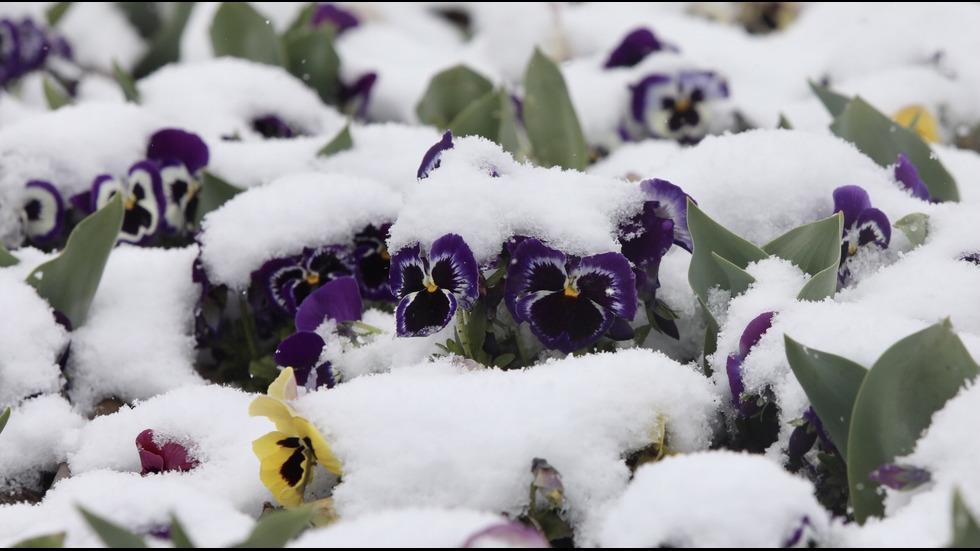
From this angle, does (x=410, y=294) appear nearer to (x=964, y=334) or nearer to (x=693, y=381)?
(x=693, y=381)

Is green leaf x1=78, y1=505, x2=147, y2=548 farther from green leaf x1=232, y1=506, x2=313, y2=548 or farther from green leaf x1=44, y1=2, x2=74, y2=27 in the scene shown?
green leaf x1=44, y1=2, x2=74, y2=27

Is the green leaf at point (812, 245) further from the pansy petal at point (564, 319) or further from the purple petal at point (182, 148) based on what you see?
the purple petal at point (182, 148)

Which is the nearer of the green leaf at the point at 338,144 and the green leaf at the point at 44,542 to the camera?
the green leaf at the point at 44,542

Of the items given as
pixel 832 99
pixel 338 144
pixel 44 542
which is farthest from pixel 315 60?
pixel 44 542

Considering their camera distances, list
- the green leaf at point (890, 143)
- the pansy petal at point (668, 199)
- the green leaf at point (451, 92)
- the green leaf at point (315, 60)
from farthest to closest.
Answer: the green leaf at point (315, 60), the green leaf at point (451, 92), the green leaf at point (890, 143), the pansy petal at point (668, 199)

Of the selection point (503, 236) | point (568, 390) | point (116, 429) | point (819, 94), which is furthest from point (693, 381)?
point (819, 94)

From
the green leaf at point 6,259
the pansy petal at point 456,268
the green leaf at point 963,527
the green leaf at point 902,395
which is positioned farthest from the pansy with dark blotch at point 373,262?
the green leaf at point 963,527

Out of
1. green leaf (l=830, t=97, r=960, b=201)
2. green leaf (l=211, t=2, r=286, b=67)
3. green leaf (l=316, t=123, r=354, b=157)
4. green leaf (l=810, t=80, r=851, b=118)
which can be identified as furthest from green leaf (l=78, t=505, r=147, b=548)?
green leaf (l=211, t=2, r=286, b=67)
